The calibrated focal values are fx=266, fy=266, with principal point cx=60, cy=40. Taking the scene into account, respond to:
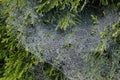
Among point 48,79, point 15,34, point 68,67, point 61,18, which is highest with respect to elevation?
point 61,18

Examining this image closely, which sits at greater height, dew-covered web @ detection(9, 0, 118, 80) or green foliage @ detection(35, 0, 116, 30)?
green foliage @ detection(35, 0, 116, 30)

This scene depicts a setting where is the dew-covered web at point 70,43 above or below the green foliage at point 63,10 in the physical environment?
below

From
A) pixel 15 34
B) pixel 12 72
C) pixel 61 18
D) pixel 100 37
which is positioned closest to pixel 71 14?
pixel 61 18

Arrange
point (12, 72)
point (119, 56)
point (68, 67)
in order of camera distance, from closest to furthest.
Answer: point (119, 56) < point (68, 67) < point (12, 72)

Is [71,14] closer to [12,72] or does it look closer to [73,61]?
[73,61]

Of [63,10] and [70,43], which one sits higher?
[63,10]

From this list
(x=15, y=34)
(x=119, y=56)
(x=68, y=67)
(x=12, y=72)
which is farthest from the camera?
(x=12, y=72)

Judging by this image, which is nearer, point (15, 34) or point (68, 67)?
point (68, 67)

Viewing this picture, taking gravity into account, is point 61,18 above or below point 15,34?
above
